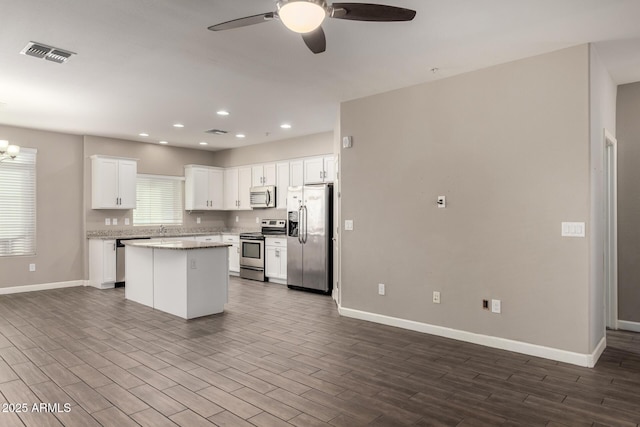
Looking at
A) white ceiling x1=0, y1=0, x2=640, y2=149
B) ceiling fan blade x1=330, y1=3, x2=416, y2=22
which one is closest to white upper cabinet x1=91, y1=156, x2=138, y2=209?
white ceiling x1=0, y1=0, x2=640, y2=149

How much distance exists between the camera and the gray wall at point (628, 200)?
4.52 meters

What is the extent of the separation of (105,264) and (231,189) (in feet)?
10.0

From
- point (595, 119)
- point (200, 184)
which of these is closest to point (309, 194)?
point (200, 184)

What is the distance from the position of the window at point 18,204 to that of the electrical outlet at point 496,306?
287 inches

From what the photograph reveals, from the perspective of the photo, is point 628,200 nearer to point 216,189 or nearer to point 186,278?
point 186,278

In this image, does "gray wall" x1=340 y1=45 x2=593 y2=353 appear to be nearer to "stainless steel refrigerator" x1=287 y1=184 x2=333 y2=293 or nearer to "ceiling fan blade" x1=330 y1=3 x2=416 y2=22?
"stainless steel refrigerator" x1=287 y1=184 x2=333 y2=293

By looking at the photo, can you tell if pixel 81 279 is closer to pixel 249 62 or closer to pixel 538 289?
pixel 249 62

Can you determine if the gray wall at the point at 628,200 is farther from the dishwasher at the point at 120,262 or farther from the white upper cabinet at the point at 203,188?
the dishwasher at the point at 120,262

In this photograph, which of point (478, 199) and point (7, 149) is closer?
point (478, 199)

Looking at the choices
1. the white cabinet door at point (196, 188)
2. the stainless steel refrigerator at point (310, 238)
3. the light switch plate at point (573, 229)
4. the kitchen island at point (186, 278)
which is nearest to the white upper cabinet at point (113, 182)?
the white cabinet door at point (196, 188)

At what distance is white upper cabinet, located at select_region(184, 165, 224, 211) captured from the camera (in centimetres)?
872

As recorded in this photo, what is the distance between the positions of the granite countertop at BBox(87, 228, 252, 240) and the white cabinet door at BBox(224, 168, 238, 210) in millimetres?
606

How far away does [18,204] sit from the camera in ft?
22.2

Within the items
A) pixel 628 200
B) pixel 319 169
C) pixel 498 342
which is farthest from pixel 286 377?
pixel 319 169
